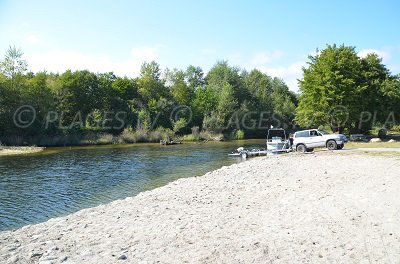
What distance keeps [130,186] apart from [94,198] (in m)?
3.54

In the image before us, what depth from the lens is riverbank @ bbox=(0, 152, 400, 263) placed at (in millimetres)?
8023

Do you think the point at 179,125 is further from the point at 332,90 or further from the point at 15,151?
the point at 332,90

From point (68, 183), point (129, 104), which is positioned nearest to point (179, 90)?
point (129, 104)

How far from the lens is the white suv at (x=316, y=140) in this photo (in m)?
30.1

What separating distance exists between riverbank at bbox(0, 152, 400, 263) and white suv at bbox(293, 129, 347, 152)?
1289 cm

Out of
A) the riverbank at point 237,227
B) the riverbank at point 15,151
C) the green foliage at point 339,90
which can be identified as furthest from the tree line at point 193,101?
the riverbank at point 237,227

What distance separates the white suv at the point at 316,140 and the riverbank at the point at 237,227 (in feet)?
42.3

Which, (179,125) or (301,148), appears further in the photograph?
(179,125)

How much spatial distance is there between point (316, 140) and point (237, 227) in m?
22.7

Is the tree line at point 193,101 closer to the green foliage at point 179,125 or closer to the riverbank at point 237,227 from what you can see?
the green foliage at point 179,125

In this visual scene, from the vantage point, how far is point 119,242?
30.3 feet

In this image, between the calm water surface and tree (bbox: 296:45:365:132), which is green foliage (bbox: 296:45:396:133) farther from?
the calm water surface

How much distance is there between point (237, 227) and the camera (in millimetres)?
10133

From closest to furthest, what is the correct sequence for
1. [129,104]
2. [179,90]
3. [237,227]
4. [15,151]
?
[237,227] → [15,151] → [129,104] → [179,90]
